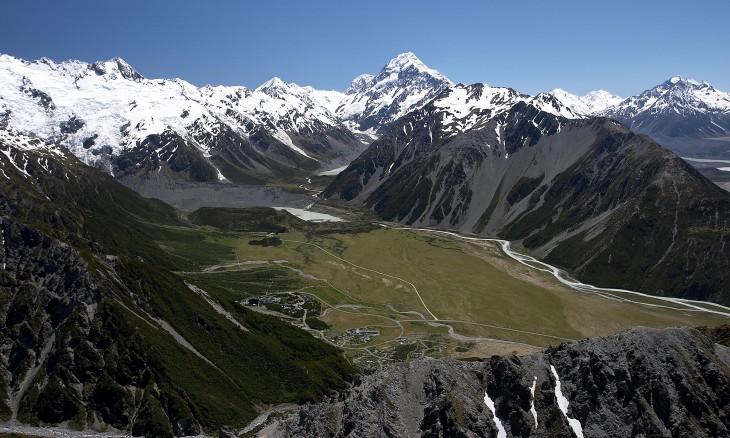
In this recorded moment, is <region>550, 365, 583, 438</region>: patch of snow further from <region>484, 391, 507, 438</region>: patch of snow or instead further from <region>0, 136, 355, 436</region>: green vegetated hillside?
<region>0, 136, 355, 436</region>: green vegetated hillside

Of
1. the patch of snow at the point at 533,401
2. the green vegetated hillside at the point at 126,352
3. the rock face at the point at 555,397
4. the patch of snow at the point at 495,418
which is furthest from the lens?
the green vegetated hillside at the point at 126,352

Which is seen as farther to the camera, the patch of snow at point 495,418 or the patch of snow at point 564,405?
the patch of snow at point 564,405

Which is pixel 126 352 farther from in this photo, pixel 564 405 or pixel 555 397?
pixel 564 405

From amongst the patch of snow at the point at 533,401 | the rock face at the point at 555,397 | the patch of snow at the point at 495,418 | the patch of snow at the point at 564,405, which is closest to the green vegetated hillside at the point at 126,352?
the rock face at the point at 555,397

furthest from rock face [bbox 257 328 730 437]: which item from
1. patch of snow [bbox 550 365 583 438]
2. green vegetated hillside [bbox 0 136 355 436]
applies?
green vegetated hillside [bbox 0 136 355 436]

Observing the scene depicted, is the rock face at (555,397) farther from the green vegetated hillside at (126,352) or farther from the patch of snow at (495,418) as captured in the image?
the green vegetated hillside at (126,352)

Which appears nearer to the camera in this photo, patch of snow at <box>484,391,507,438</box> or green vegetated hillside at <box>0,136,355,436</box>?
patch of snow at <box>484,391,507,438</box>

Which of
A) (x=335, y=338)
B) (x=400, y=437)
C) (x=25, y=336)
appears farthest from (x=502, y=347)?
(x=25, y=336)
